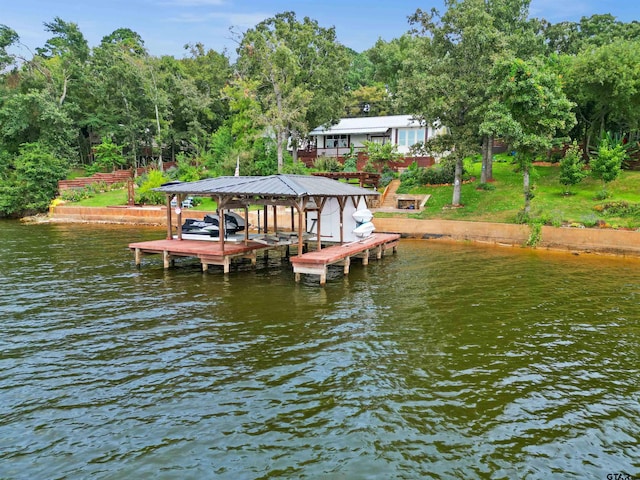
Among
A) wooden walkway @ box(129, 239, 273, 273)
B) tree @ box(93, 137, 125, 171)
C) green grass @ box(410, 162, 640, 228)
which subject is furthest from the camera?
tree @ box(93, 137, 125, 171)

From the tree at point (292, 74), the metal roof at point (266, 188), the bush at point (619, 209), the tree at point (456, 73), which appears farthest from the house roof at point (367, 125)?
the metal roof at point (266, 188)

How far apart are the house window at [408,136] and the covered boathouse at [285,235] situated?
23754mm

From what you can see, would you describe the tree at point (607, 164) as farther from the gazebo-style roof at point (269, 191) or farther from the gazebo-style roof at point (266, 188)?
the gazebo-style roof at point (269, 191)

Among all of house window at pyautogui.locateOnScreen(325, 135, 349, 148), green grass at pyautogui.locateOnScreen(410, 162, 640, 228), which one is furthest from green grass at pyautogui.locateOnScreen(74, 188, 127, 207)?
green grass at pyautogui.locateOnScreen(410, 162, 640, 228)

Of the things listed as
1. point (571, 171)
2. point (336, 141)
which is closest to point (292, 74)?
point (336, 141)

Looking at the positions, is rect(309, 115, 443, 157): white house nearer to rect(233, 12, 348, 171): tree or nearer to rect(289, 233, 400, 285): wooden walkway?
rect(233, 12, 348, 171): tree

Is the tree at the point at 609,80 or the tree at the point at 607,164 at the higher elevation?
the tree at the point at 609,80

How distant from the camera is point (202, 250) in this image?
16.9m

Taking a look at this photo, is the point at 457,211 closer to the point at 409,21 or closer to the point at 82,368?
the point at 409,21

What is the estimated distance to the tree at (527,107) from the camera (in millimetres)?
22516

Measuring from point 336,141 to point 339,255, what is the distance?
103 ft

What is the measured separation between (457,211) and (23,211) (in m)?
34.1

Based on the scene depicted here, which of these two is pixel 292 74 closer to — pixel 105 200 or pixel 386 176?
pixel 386 176

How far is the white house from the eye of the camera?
42.5m
